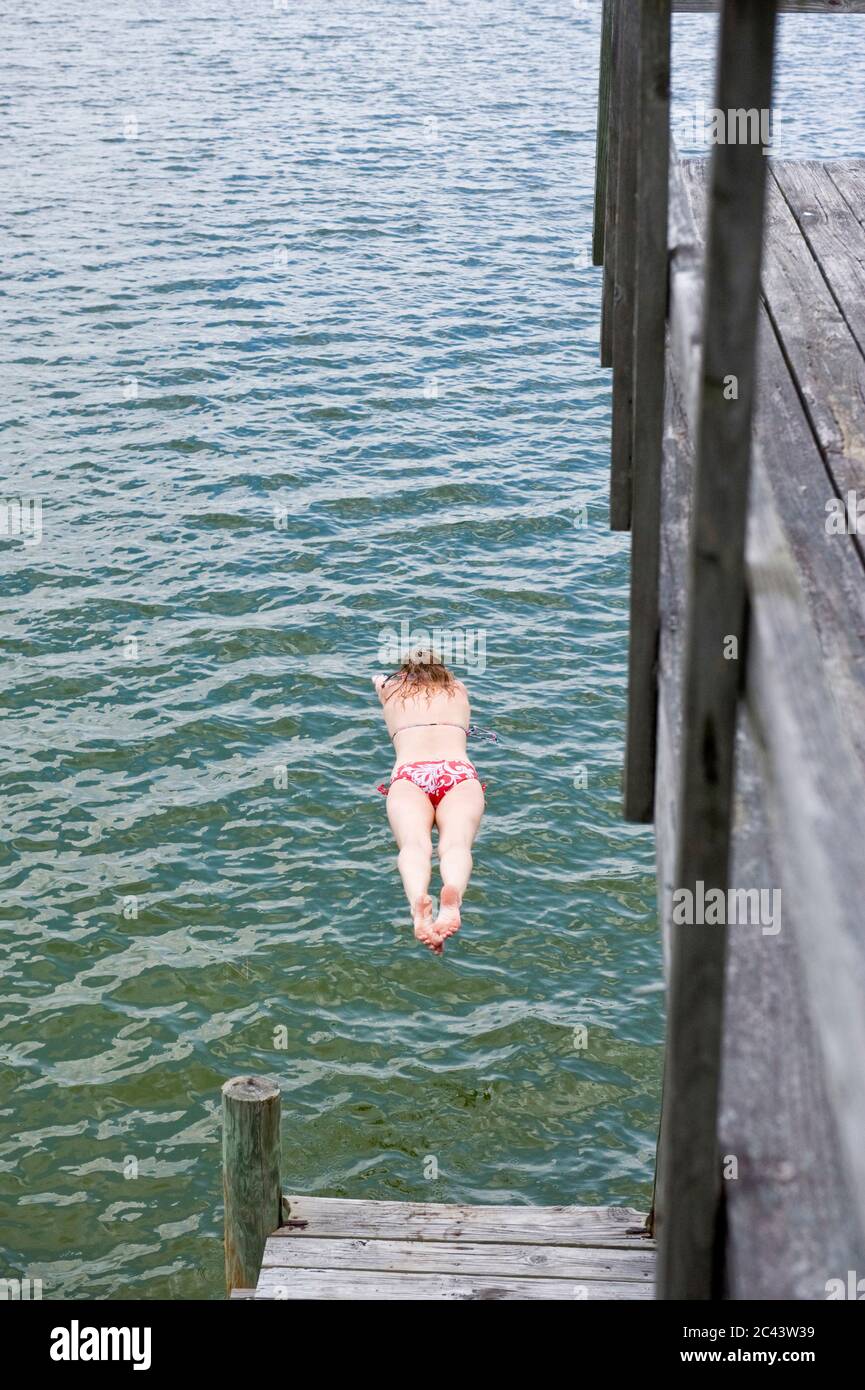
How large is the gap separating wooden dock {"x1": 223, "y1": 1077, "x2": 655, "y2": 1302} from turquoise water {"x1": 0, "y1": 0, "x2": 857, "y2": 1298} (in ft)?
4.93

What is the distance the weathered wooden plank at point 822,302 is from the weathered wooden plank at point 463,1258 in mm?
4434

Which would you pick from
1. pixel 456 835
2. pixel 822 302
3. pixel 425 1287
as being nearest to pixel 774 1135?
pixel 822 302

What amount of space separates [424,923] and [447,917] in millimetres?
117

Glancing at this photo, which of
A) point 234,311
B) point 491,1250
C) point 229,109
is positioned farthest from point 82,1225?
point 229,109

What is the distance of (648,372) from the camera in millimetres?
3914

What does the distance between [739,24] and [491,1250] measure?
6.79m

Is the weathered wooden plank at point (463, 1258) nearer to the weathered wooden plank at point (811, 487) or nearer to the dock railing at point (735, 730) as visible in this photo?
the weathered wooden plank at point (811, 487)

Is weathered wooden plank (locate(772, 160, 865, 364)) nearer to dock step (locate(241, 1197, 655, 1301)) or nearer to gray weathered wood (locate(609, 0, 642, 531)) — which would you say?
gray weathered wood (locate(609, 0, 642, 531))

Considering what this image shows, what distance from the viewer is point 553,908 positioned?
1212cm

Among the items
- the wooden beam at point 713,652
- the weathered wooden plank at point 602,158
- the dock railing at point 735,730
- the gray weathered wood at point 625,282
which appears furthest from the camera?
the weathered wooden plank at point 602,158

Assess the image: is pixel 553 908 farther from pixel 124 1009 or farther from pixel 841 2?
pixel 841 2

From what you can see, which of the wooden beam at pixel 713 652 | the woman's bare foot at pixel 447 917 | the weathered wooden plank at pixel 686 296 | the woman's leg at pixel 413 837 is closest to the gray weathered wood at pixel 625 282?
the weathered wooden plank at pixel 686 296

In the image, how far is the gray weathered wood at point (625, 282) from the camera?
17.0ft

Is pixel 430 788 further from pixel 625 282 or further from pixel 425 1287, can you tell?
pixel 625 282
